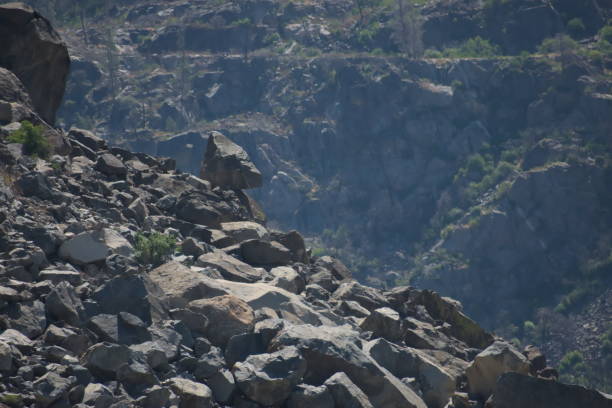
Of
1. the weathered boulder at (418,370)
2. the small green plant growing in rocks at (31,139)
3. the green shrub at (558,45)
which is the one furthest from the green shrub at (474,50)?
the weathered boulder at (418,370)

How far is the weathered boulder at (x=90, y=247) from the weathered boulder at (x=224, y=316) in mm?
2020

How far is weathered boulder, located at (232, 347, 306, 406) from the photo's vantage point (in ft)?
42.5

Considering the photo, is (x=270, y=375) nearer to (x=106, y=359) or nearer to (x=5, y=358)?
(x=106, y=359)

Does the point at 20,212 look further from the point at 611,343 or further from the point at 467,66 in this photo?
the point at 467,66

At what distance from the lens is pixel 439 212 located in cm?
13338

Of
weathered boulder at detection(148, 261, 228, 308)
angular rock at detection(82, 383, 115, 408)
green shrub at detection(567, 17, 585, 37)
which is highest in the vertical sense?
angular rock at detection(82, 383, 115, 408)

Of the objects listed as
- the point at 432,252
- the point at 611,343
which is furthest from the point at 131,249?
the point at 432,252

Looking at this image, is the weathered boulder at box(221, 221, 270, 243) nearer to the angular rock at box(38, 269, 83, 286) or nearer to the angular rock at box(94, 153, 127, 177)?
the angular rock at box(94, 153, 127, 177)

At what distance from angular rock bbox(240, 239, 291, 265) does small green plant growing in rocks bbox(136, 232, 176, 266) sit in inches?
128

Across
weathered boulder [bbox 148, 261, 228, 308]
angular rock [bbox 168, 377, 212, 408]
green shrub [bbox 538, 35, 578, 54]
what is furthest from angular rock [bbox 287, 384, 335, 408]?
green shrub [bbox 538, 35, 578, 54]

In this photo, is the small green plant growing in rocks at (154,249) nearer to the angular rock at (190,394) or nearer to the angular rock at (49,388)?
the angular rock at (190,394)

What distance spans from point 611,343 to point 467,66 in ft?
202

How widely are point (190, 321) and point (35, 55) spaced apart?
526 inches

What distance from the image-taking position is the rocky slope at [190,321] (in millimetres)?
12359
